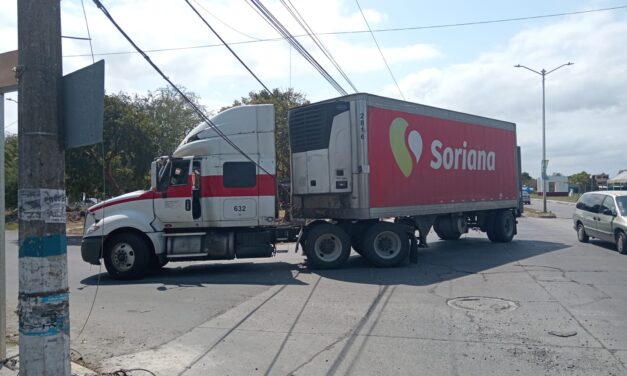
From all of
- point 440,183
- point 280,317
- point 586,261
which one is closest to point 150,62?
point 280,317

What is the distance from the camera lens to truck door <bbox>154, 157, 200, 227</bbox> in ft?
41.7

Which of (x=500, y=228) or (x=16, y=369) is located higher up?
(x=500, y=228)

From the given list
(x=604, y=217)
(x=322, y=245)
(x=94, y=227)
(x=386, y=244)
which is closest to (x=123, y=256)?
(x=94, y=227)

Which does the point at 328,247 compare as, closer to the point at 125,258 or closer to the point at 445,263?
the point at 445,263

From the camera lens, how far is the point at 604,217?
1619 centimetres

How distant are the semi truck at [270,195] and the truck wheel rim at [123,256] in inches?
0.8

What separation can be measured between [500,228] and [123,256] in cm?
1189

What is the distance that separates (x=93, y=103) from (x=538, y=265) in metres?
11.3

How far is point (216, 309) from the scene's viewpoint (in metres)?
9.00

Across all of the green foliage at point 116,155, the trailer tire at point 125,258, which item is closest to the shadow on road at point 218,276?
the trailer tire at point 125,258

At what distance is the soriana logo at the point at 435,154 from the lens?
45.1 ft

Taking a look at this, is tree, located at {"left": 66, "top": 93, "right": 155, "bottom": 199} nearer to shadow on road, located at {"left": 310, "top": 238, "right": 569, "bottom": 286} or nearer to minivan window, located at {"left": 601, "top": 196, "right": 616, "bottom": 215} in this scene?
shadow on road, located at {"left": 310, "top": 238, "right": 569, "bottom": 286}

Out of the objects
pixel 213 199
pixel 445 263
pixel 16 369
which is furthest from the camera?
pixel 445 263

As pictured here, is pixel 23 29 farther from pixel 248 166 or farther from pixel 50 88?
pixel 248 166
